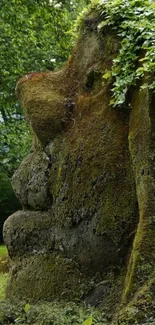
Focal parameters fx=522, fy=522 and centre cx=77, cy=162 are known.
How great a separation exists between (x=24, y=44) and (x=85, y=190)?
31.6 ft

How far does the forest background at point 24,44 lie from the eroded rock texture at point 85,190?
445 cm

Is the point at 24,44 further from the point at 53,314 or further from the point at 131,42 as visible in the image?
the point at 53,314

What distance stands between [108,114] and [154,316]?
9.67 ft

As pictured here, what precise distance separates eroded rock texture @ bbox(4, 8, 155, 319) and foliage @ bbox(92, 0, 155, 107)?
174 mm

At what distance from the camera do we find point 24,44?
1506 centimetres

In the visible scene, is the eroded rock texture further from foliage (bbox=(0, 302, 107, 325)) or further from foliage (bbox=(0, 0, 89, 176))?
foliage (bbox=(0, 0, 89, 176))

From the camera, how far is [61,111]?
24.1 feet

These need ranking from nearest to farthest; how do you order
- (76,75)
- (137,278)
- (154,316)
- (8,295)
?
(154,316) < (137,278) < (8,295) < (76,75)

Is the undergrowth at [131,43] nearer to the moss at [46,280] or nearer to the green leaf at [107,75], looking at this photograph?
the green leaf at [107,75]

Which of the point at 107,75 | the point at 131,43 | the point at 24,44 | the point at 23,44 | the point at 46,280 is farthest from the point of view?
the point at 24,44

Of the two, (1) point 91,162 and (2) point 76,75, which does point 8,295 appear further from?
(2) point 76,75

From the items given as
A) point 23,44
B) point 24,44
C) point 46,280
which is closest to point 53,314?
point 46,280

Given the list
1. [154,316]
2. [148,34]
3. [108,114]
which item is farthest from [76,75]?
[154,316]

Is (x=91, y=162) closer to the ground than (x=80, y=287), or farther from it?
farther from it
